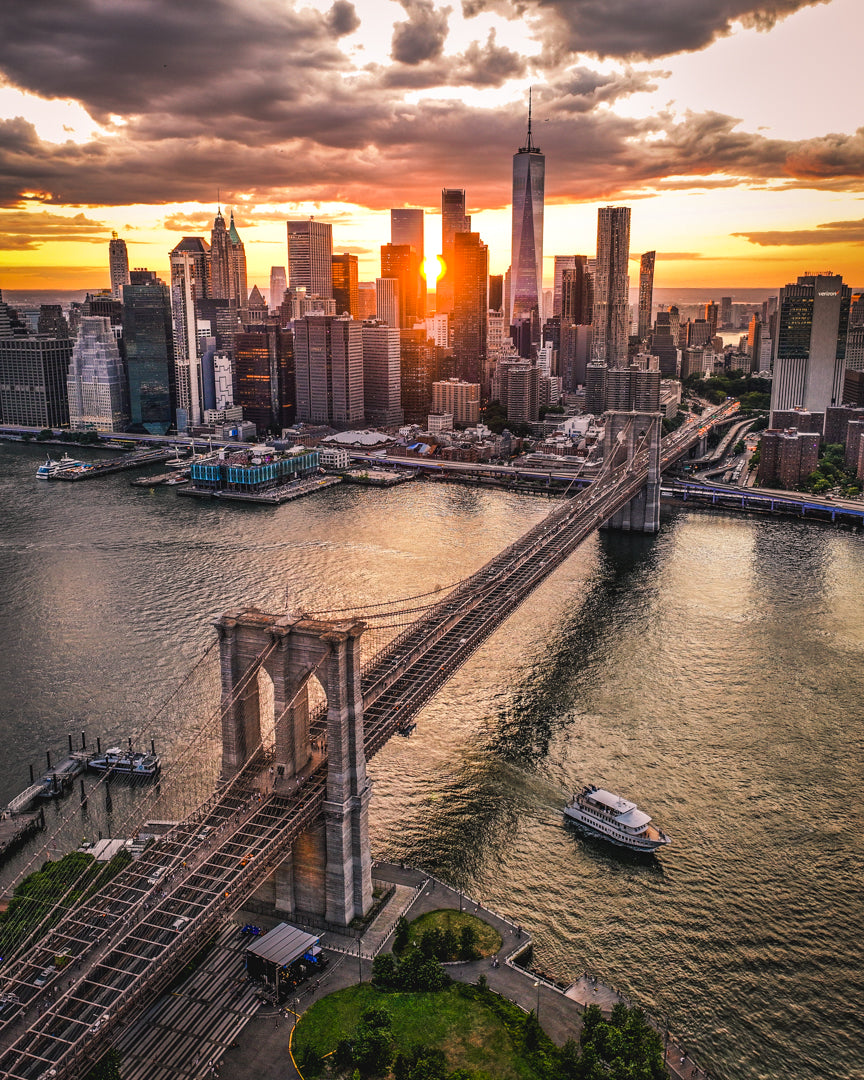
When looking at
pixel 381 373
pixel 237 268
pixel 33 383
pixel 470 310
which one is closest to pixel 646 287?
pixel 470 310

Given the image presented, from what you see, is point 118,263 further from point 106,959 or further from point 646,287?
point 106,959

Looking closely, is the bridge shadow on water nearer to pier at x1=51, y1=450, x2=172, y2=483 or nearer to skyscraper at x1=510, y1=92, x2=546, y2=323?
pier at x1=51, y1=450, x2=172, y2=483

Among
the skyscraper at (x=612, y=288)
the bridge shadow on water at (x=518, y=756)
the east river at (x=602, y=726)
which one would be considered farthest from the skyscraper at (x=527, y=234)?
the bridge shadow on water at (x=518, y=756)

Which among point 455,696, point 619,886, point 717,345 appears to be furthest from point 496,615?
point 717,345

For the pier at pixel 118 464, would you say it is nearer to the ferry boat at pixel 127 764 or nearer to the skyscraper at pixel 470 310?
the skyscraper at pixel 470 310

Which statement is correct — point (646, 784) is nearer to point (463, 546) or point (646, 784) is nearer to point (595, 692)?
point (595, 692)

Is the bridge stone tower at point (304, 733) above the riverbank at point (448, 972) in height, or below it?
above

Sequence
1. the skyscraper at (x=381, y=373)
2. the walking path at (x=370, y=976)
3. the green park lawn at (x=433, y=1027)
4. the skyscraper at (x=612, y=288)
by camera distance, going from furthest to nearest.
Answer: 1. the skyscraper at (x=612, y=288)
2. the skyscraper at (x=381, y=373)
3. the green park lawn at (x=433, y=1027)
4. the walking path at (x=370, y=976)
